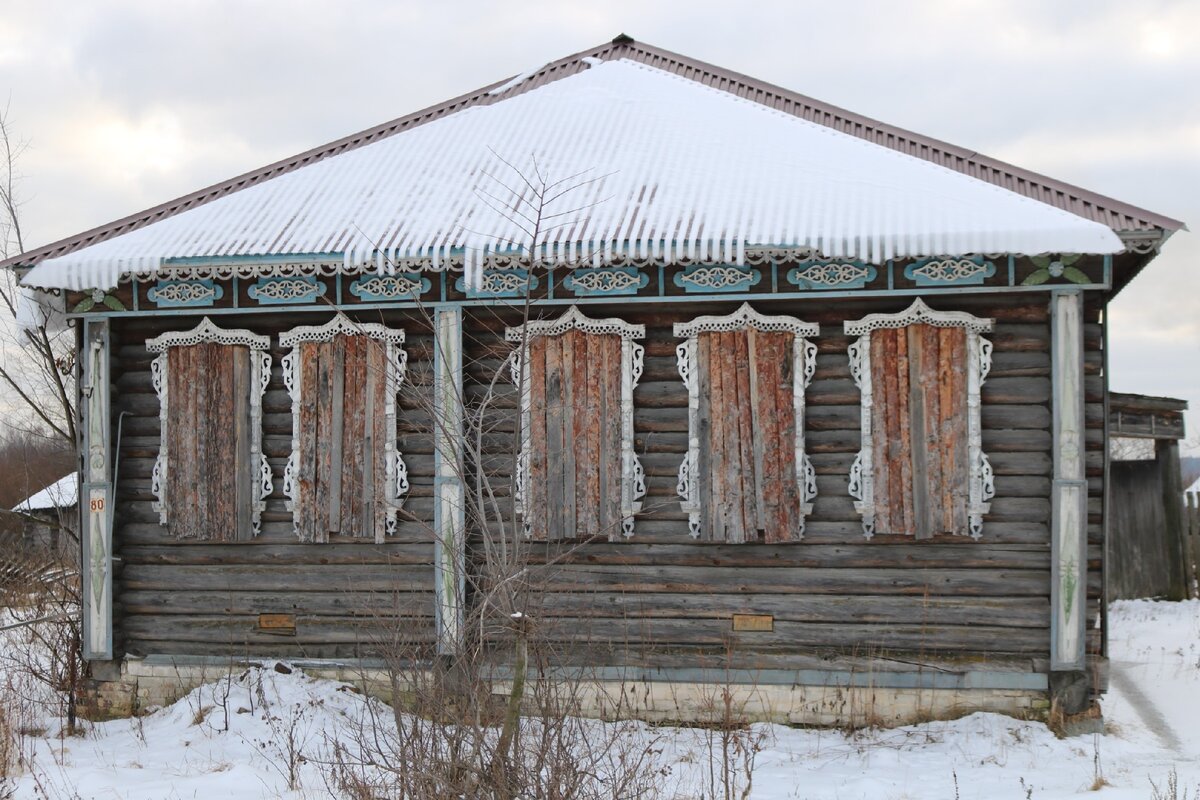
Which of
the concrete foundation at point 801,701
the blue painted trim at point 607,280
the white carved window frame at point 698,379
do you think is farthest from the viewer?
the blue painted trim at point 607,280

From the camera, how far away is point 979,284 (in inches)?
294

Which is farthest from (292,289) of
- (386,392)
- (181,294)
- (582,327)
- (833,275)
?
(833,275)

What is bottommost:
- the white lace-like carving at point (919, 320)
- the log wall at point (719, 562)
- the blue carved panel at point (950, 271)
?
the log wall at point (719, 562)

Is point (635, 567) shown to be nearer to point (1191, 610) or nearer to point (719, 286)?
point (719, 286)

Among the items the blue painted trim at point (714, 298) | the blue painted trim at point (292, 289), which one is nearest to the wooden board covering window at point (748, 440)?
the blue painted trim at point (714, 298)

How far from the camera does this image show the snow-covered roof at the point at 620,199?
7.35 meters

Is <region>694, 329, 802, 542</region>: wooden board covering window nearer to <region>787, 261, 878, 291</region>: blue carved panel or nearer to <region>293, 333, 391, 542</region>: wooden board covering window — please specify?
<region>787, 261, 878, 291</region>: blue carved panel

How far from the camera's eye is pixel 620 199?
8.00 m

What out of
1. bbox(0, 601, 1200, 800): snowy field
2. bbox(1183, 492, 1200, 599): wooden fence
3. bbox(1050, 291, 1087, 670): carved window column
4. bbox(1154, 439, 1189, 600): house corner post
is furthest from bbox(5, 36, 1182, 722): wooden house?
Result: bbox(1183, 492, 1200, 599): wooden fence

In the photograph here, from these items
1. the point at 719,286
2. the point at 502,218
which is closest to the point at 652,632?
the point at 719,286

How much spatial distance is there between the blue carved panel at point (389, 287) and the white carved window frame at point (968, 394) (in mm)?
3043

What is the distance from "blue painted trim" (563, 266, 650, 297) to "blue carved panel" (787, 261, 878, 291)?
1088mm

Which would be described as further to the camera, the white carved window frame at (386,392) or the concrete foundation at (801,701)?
the white carved window frame at (386,392)

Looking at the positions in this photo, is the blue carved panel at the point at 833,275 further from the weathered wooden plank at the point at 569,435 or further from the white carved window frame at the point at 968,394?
the weathered wooden plank at the point at 569,435
